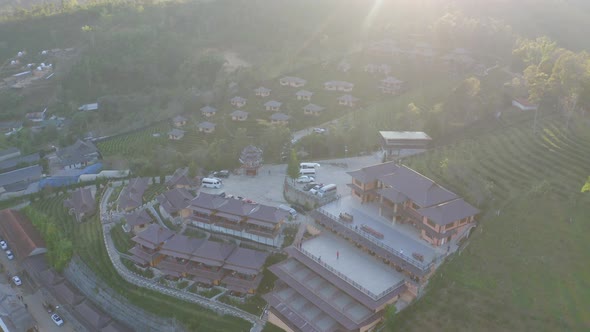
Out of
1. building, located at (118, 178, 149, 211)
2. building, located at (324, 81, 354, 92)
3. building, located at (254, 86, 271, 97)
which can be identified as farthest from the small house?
building, located at (118, 178, 149, 211)

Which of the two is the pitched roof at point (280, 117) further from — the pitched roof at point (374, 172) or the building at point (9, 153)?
the building at point (9, 153)

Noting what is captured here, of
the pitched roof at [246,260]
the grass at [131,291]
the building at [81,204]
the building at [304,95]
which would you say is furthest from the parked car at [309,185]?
the building at [304,95]

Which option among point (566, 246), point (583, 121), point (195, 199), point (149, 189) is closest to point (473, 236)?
point (566, 246)

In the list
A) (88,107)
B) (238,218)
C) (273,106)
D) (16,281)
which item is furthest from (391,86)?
(16,281)

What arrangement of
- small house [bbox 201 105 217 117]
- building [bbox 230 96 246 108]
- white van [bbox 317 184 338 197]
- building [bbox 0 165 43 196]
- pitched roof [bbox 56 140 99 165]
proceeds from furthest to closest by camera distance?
1. building [bbox 230 96 246 108]
2. small house [bbox 201 105 217 117]
3. pitched roof [bbox 56 140 99 165]
4. building [bbox 0 165 43 196]
5. white van [bbox 317 184 338 197]

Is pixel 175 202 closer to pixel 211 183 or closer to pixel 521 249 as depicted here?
pixel 211 183

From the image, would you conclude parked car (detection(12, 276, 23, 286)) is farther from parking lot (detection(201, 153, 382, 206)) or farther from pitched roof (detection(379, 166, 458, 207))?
pitched roof (detection(379, 166, 458, 207))
